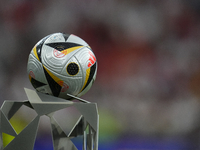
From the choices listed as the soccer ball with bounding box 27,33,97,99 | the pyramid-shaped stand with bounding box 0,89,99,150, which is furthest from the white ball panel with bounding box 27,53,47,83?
the pyramid-shaped stand with bounding box 0,89,99,150

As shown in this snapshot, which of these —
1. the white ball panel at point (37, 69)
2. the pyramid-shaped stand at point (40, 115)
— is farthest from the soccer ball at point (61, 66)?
the pyramid-shaped stand at point (40, 115)

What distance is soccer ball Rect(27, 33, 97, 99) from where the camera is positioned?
347 centimetres

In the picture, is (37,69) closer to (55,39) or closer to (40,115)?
(55,39)

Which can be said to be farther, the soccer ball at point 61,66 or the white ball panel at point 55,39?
the white ball panel at point 55,39

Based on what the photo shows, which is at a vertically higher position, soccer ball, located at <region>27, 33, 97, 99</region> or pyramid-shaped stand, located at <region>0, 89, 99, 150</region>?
soccer ball, located at <region>27, 33, 97, 99</region>

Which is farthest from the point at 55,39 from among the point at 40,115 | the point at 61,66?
the point at 40,115

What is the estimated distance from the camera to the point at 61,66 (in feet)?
11.3

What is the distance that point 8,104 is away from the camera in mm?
3865

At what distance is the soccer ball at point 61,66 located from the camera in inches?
136

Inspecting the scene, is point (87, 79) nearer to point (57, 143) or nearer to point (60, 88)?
point (60, 88)

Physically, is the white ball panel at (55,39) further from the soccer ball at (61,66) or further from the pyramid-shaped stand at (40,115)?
the pyramid-shaped stand at (40,115)

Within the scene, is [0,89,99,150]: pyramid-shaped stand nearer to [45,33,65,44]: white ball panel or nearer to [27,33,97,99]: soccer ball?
[27,33,97,99]: soccer ball

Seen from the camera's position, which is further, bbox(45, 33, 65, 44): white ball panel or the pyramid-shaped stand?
bbox(45, 33, 65, 44): white ball panel

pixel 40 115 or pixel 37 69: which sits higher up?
pixel 37 69
